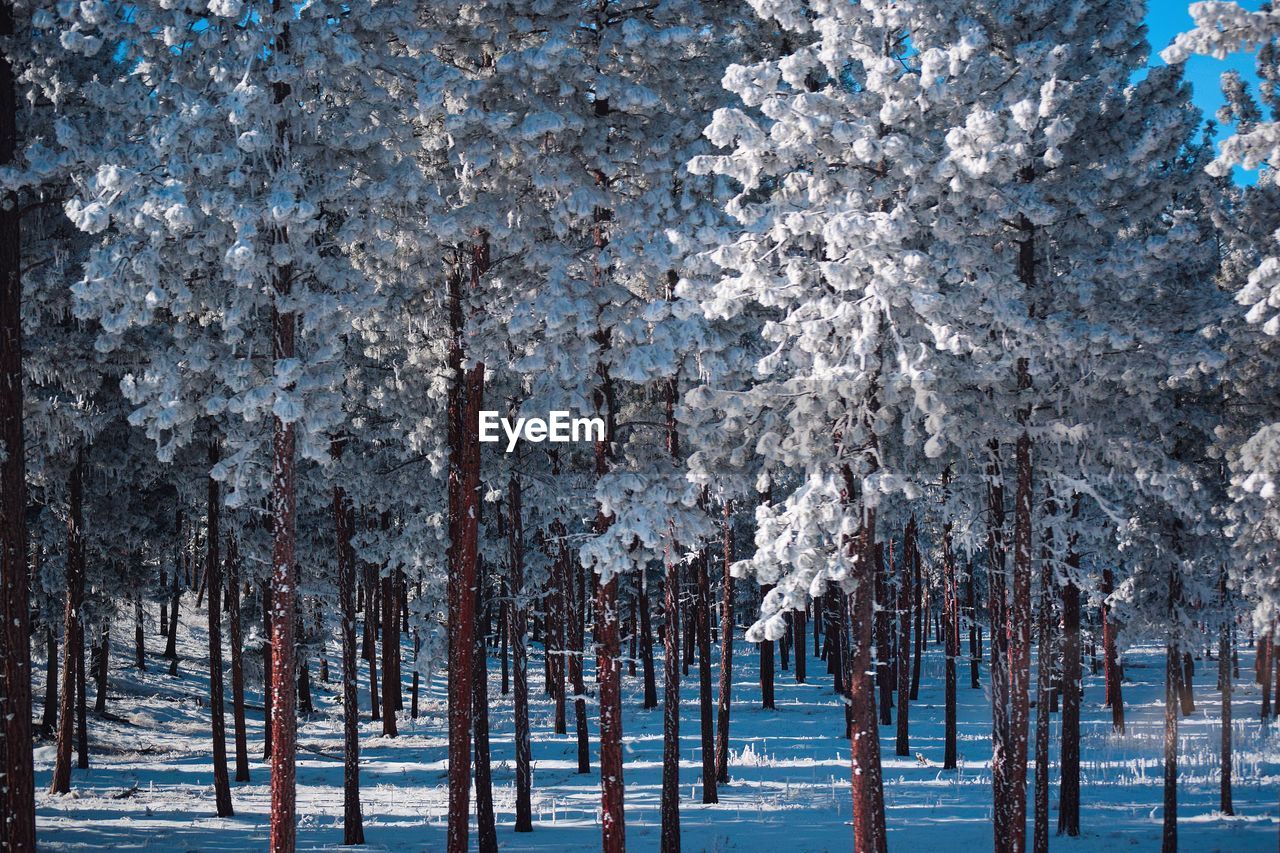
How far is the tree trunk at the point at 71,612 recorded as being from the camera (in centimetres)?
2347

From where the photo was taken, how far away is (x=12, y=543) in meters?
13.1

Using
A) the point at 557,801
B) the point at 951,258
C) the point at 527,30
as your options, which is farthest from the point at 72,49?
the point at 557,801

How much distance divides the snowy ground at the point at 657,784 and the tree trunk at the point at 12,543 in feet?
27.7

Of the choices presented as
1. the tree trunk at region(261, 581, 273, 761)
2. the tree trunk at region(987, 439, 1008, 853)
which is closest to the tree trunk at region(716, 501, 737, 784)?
the tree trunk at region(987, 439, 1008, 853)

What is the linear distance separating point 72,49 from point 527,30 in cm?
589

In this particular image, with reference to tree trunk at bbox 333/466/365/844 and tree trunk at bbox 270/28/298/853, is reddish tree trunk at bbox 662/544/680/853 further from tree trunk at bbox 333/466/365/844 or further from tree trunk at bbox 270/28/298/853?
tree trunk at bbox 270/28/298/853

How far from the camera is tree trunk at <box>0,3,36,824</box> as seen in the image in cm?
1273

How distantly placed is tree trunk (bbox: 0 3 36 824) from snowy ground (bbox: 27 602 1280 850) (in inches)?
332

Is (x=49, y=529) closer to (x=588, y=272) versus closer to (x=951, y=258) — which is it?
(x=588, y=272)

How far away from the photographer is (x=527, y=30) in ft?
47.3

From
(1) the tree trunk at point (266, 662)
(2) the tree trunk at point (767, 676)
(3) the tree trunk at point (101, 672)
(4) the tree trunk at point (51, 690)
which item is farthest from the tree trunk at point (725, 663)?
(3) the tree trunk at point (101, 672)

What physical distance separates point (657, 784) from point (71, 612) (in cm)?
1525

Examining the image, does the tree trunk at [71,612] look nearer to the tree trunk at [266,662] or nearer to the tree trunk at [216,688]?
the tree trunk at [216,688]

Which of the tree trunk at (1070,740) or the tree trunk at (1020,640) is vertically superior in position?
the tree trunk at (1020,640)
